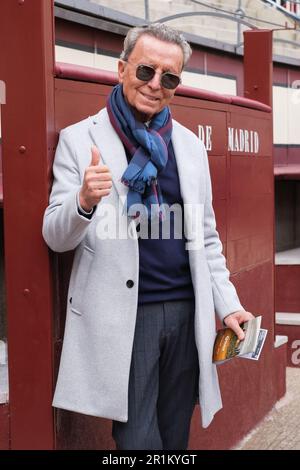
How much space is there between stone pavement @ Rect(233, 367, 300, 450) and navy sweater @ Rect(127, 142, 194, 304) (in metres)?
2.05

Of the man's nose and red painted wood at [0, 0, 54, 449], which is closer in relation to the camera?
the man's nose

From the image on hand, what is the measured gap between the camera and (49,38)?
9.09 feet

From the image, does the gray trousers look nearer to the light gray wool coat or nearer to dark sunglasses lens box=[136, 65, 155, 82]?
the light gray wool coat

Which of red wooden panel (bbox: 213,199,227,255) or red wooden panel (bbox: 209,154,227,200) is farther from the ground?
red wooden panel (bbox: 209,154,227,200)

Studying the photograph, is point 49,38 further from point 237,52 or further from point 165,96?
point 237,52

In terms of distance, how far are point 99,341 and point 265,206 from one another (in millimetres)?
2572

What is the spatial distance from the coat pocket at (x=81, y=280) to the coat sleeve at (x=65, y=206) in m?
0.06

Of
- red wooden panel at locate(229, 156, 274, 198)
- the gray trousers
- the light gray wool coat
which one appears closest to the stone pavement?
red wooden panel at locate(229, 156, 274, 198)

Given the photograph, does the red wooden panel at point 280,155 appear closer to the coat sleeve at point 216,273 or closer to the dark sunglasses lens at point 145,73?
the coat sleeve at point 216,273

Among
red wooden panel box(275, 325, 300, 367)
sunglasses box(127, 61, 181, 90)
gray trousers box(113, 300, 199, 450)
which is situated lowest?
red wooden panel box(275, 325, 300, 367)

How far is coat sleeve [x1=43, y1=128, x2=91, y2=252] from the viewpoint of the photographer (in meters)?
2.36

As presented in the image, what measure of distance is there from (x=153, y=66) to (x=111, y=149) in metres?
0.29

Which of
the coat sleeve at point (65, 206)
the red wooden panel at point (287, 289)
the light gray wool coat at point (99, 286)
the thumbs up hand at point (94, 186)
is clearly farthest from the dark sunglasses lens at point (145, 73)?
the red wooden panel at point (287, 289)
